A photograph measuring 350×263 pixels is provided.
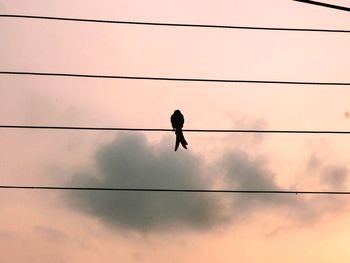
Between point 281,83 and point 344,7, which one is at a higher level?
point 344,7

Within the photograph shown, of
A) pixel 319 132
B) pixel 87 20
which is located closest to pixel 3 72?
pixel 87 20

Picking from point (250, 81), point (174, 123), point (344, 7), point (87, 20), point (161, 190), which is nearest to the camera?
point (344, 7)

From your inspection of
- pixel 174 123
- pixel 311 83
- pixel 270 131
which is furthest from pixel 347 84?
pixel 174 123

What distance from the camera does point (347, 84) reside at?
1091 centimetres

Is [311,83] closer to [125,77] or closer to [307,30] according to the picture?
[307,30]

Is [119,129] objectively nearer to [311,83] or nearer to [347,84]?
[311,83]

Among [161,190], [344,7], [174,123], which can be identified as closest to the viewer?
[344,7]

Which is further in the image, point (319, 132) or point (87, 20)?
point (319, 132)

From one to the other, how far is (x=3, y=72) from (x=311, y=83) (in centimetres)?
522

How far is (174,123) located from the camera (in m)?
15.6

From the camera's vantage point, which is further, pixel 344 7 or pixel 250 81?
pixel 250 81

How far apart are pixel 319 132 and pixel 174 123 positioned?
555 centimetres

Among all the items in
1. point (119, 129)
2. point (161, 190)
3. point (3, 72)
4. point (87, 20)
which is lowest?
point (161, 190)

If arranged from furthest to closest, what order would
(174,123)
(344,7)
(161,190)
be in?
(174,123)
(161,190)
(344,7)
